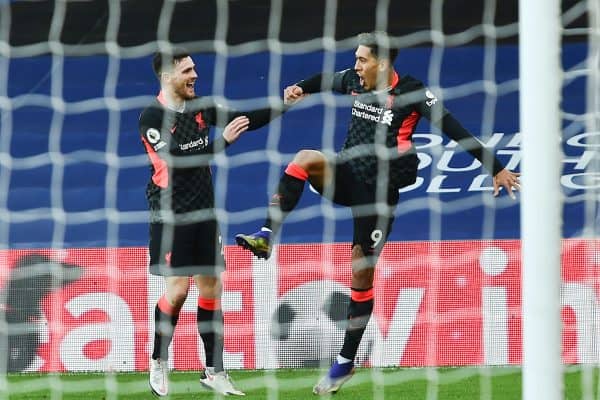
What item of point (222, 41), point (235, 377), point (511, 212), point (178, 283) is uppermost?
point (222, 41)

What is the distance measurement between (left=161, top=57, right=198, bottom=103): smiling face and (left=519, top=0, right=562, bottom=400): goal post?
11.4ft

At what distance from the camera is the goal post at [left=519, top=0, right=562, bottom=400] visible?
2.37m

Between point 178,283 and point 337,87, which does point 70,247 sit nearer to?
point 178,283

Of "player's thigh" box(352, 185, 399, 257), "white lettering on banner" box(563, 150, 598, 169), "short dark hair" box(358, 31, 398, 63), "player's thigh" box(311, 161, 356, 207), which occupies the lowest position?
"player's thigh" box(352, 185, 399, 257)

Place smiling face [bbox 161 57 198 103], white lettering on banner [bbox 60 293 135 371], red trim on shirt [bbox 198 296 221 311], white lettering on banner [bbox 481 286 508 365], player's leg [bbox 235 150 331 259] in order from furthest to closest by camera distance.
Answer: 1. white lettering on banner [bbox 60 293 135 371]
2. white lettering on banner [bbox 481 286 508 365]
3. red trim on shirt [bbox 198 296 221 311]
4. smiling face [bbox 161 57 198 103]
5. player's leg [bbox 235 150 331 259]

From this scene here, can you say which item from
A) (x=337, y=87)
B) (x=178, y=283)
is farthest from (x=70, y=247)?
(x=337, y=87)

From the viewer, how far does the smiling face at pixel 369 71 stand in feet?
18.6

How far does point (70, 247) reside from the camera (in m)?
6.65

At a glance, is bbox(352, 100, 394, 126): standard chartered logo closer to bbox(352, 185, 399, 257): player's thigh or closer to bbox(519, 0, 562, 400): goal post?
bbox(352, 185, 399, 257): player's thigh

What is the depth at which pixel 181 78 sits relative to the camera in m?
5.79

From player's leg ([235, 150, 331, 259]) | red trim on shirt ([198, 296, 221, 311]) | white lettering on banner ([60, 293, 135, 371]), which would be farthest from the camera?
white lettering on banner ([60, 293, 135, 371])

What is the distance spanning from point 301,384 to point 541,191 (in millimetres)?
3715

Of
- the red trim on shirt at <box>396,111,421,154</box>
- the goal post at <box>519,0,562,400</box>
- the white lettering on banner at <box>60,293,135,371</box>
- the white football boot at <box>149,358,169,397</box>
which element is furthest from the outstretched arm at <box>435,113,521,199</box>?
the goal post at <box>519,0,562,400</box>

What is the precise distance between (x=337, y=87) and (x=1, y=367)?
213 centimetres
